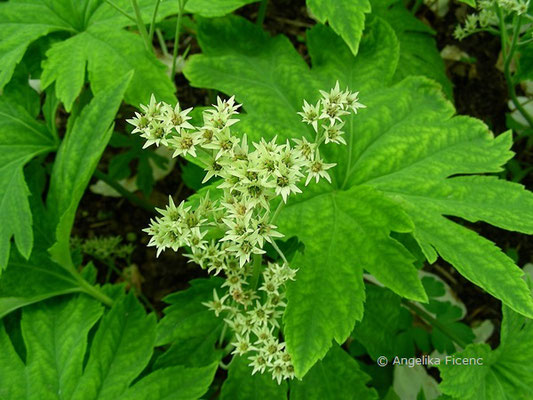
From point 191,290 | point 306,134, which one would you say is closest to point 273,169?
point 306,134

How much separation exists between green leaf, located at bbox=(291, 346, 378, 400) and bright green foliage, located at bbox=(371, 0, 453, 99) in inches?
59.7

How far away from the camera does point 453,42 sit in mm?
3455

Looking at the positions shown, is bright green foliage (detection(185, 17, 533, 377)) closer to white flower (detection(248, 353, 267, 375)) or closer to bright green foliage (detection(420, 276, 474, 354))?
white flower (detection(248, 353, 267, 375))

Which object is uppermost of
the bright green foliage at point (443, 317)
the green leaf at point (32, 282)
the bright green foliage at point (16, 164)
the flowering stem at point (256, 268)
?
the flowering stem at point (256, 268)

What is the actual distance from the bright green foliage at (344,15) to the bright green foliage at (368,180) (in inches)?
10.5

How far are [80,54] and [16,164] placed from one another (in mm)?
541

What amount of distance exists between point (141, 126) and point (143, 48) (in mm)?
884

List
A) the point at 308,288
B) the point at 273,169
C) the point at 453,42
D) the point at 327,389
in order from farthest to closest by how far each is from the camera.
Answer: the point at 453,42 → the point at 327,389 → the point at 308,288 → the point at 273,169

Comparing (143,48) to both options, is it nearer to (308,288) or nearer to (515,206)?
(308,288)

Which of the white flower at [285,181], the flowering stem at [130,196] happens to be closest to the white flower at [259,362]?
the white flower at [285,181]

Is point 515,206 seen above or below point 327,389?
above

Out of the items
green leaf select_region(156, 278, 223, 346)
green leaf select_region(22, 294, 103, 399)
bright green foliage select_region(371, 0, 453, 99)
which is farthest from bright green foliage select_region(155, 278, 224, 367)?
bright green foliage select_region(371, 0, 453, 99)

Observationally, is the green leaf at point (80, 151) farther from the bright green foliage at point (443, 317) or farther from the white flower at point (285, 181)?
the bright green foliage at point (443, 317)

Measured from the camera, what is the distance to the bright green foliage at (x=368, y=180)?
1600 millimetres
